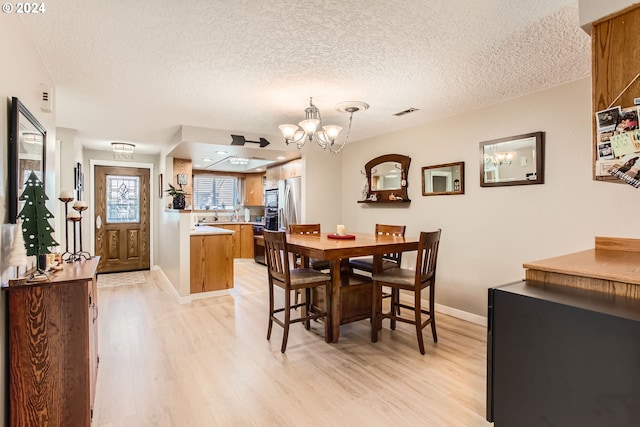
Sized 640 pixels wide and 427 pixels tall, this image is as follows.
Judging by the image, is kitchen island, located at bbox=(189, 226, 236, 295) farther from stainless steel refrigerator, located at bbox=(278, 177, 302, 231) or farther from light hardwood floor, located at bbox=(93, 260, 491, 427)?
stainless steel refrigerator, located at bbox=(278, 177, 302, 231)

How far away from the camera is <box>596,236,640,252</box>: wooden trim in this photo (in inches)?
80.2

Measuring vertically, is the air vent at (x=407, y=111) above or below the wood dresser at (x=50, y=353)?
above

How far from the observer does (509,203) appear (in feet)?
10.3

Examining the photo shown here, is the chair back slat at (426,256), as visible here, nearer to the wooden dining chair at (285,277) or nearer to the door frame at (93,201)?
the wooden dining chair at (285,277)

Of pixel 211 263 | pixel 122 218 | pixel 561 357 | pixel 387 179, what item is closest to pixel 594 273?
pixel 561 357

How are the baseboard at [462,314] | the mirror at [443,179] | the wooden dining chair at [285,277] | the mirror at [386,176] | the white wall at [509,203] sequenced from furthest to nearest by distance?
the mirror at [386,176]
the mirror at [443,179]
the baseboard at [462,314]
the wooden dining chair at [285,277]
the white wall at [509,203]

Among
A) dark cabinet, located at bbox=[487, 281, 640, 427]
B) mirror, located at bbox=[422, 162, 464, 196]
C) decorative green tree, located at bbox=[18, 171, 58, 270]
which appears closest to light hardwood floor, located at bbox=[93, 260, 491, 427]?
dark cabinet, located at bbox=[487, 281, 640, 427]

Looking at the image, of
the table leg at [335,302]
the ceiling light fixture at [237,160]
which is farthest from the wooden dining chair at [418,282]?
the ceiling light fixture at [237,160]

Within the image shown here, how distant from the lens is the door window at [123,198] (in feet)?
19.5

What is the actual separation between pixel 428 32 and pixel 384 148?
2.65 meters

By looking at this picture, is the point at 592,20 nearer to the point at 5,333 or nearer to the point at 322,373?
the point at 322,373

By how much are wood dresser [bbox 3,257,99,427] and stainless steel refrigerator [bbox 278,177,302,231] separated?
3.76 m

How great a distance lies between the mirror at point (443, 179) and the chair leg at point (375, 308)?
152 cm

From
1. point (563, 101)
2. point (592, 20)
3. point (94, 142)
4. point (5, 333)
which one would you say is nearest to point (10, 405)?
point (5, 333)
